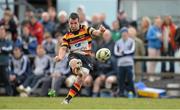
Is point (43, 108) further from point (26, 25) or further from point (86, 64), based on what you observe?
point (26, 25)

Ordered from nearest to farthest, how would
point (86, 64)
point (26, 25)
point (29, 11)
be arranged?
point (86, 64), point (26, 25), point (29, 11)

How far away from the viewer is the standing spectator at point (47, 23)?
2467 cm

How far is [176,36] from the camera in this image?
2366 cm

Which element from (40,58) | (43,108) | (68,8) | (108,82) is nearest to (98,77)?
(108,82)

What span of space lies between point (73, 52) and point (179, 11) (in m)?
10.8

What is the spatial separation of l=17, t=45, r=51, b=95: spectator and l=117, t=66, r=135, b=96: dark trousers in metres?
2.41

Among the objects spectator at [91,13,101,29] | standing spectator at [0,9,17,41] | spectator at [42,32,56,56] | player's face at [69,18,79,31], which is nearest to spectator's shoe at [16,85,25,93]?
spectator at [42,32,56,56]

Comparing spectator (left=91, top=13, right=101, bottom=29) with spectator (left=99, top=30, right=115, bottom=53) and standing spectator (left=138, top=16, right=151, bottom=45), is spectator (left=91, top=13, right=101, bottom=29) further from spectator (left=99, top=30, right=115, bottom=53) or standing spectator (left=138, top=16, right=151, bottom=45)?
standing spectator (left=138, top=16, right=151, bottom=45)

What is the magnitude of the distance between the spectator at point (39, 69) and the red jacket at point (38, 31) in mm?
1184

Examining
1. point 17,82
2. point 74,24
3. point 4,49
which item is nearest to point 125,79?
point 17,82

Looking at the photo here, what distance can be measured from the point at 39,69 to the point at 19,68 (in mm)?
664

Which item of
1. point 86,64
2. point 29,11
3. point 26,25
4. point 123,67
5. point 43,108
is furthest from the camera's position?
point 29,11

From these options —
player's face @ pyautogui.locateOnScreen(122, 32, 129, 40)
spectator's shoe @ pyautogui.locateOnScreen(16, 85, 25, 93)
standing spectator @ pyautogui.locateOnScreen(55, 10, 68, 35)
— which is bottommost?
spectator's shoe @ pyautogui.locateOnScreen(16, 85, 25, 93)

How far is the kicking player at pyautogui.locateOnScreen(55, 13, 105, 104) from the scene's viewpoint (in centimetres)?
1678
